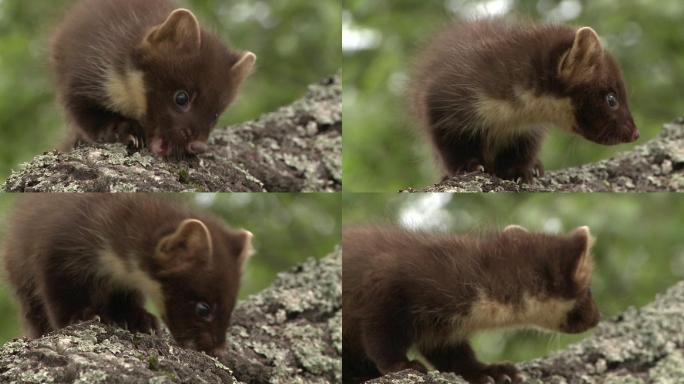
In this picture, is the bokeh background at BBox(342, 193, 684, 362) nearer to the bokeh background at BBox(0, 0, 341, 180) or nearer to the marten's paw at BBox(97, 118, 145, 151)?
the bokeh background at BBox(0, 0, 341, 180)

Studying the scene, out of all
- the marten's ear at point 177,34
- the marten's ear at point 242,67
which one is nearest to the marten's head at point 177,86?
the marten's ear at point 177,34

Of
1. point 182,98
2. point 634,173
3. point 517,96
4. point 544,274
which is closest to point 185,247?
point 182,98

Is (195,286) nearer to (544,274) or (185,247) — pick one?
(185,247)

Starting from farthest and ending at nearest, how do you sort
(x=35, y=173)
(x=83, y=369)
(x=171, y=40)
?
(x=171, y=40) → (x=35, y=173) → (x=83, y=369)

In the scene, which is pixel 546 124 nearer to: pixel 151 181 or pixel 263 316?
pixel 263 316

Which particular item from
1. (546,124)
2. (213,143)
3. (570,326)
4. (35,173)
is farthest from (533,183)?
(35,173)

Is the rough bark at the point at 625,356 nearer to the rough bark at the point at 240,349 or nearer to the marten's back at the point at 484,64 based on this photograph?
the rough bark at the point at 240,349

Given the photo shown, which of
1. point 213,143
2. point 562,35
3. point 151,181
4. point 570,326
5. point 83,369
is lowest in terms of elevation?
point 83,369
